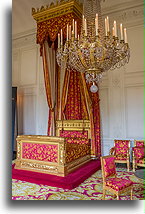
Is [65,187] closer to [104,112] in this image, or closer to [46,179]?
[46,179]

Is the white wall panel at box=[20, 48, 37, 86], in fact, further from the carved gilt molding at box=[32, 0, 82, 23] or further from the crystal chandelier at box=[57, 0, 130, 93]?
the crystal chandelier at box=[57, 0, 130, 93]

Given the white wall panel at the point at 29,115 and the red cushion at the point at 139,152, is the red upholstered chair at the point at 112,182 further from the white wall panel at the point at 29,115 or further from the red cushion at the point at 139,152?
the white wall panel at the point at 29,115

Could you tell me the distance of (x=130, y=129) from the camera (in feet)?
12.9

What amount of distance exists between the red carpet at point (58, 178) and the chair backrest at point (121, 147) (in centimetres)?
80

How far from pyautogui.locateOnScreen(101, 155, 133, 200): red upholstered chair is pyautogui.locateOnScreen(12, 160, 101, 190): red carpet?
61 centimetres

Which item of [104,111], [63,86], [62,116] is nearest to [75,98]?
[63,86]

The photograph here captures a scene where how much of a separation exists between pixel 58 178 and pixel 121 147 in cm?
170

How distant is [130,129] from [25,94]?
3.59 metres

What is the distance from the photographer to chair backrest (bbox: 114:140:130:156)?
12.0 feet

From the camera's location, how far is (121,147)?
3.72m

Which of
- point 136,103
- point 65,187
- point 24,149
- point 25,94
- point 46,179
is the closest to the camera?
point 65,187

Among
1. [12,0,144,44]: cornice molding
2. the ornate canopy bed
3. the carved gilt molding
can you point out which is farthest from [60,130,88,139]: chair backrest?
[12,0,144,44]: cornice molding

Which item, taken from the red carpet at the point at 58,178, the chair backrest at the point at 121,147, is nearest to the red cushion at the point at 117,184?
the red carpet at the point at 58,178

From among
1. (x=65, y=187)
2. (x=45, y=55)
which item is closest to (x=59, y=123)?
(x=45, y=55)
